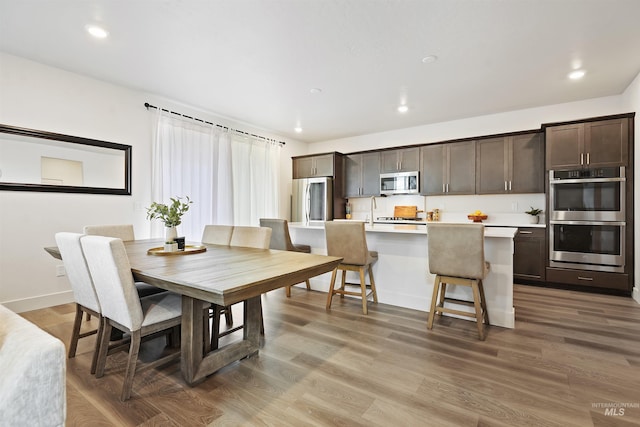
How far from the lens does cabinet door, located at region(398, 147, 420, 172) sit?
5152mm

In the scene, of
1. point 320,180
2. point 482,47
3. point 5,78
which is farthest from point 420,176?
point 5,78

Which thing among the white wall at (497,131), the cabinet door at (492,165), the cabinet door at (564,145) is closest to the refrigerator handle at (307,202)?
the white wall at (497,131)

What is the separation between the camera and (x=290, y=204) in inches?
245

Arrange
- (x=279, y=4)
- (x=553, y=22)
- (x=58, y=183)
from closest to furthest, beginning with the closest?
(x=279, y=4), (x=553, y=22), (x=58, y=183)

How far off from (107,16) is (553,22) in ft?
11.7

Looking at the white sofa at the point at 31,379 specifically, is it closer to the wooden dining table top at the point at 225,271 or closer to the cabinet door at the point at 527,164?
Result: the wooden dining table top at the point at 225,271

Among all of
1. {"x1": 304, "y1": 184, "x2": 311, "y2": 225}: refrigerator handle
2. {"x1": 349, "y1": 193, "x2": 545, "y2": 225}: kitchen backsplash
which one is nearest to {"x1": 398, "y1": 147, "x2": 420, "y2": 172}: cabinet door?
{"x1": 349, "y1": 193, "x2": 545, "y2": 225}: kitchen backsplash

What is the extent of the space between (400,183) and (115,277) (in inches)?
181

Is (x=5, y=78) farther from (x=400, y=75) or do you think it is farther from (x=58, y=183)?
(x=400, y=75)

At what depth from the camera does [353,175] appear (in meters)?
5.89

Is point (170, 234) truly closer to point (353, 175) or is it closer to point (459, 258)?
point (459, 258)

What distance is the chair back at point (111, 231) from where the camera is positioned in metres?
2.67

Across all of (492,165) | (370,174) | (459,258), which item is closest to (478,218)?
(492,165)

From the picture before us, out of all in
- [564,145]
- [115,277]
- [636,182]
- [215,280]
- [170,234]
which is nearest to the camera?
[215,280]
